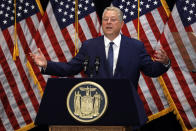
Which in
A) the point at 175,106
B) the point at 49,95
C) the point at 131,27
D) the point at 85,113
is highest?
the point at 131,27

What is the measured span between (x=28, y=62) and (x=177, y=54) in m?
2.19

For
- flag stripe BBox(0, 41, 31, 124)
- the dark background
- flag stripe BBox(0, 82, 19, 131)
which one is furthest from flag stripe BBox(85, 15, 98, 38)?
flag stripe BBox(0, 82, 19, 131)

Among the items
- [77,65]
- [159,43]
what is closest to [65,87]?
[77,65]

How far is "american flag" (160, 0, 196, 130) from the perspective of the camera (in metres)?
4.51

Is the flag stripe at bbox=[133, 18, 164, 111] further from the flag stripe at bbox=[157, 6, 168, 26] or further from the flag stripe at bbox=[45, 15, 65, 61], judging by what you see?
the flag stripe at bbox=[45, 15, 65, 61]

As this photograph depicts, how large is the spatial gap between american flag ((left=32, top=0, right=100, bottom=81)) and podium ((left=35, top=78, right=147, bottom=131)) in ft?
8.73

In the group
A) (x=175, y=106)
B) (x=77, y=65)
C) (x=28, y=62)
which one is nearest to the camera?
(x=77, y=65)

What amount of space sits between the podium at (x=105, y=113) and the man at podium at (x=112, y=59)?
0.40 meters

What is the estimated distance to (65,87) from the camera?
7.26 feet

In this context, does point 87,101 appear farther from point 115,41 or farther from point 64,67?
point 115,41

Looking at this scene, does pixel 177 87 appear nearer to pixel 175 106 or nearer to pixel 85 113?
pixel 175 106

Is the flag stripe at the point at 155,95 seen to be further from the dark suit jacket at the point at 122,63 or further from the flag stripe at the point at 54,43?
the dark suit jacket at the point at 122,63

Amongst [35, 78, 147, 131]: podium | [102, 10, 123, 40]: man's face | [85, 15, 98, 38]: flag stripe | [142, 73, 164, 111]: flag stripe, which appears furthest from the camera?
[85, 15, 98, 38]: flag stripe

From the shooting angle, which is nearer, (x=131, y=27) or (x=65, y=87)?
(x=65, y=87)
